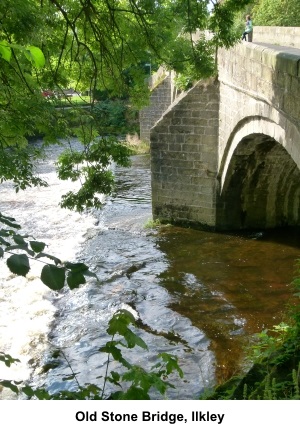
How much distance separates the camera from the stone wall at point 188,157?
10062 millimetres

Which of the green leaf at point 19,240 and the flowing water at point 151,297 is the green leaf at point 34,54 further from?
the flowing water at point 151,297

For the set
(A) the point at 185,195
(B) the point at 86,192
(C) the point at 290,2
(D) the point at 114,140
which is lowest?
(A) the point at 185,195

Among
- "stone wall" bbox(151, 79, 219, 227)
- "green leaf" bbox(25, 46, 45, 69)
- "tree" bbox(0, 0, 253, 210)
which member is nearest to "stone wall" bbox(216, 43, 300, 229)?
"stone wall" bbox(151, 79, 219, 227)

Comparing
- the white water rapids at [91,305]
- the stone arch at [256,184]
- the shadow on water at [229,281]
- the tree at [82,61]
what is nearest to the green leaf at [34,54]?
the tree at [82,61]

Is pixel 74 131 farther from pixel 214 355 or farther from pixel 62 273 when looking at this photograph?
pixel 62 273

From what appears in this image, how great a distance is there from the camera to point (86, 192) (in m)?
5.70

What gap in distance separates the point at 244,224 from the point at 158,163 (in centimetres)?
206

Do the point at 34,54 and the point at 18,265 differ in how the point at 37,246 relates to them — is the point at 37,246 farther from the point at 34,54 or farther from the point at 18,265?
the point at 34,54

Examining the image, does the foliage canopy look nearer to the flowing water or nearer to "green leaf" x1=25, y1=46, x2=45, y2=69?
the flowing water

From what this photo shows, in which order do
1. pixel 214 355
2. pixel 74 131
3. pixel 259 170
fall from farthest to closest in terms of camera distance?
pixel 259 170, pixel 214 355, pixel 74 131

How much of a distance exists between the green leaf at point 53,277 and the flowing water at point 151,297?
4.01 metres

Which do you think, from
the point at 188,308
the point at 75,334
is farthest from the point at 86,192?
the point at 188,308

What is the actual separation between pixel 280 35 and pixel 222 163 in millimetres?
4528

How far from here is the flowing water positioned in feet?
20.5
